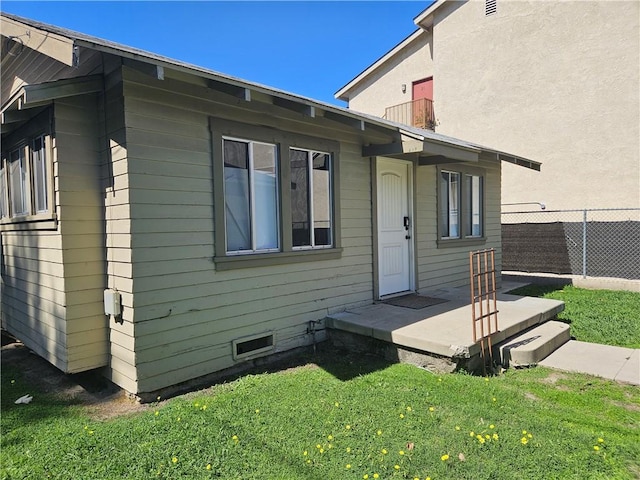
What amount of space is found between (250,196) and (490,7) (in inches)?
521

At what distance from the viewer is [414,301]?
244 inches

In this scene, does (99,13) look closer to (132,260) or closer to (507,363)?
(132,260)

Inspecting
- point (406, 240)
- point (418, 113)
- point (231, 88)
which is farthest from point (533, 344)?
point (418, 113)

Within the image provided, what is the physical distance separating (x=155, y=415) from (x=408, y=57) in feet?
56.1

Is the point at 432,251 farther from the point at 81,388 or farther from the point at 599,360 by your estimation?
the point at 81,388

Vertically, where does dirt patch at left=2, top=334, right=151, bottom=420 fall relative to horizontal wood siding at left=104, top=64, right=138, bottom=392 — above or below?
below

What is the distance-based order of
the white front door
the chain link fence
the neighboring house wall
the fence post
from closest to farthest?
1. the white front door
2. the chain link fence
3. the fence post
4. the neighboring house wall

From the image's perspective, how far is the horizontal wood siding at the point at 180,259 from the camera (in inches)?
144

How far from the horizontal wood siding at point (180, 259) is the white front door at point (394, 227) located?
1947mm

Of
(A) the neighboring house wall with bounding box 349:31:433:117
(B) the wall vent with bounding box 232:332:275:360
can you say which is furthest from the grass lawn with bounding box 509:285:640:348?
(A) the neighboring house wall with bounding box 349:31:433:117

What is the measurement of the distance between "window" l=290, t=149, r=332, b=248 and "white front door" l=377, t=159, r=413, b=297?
112cm

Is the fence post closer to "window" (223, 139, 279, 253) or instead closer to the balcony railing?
the balcony railing

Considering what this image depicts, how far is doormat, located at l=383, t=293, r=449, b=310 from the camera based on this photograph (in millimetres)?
5914

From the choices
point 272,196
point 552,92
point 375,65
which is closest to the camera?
point 272,196
